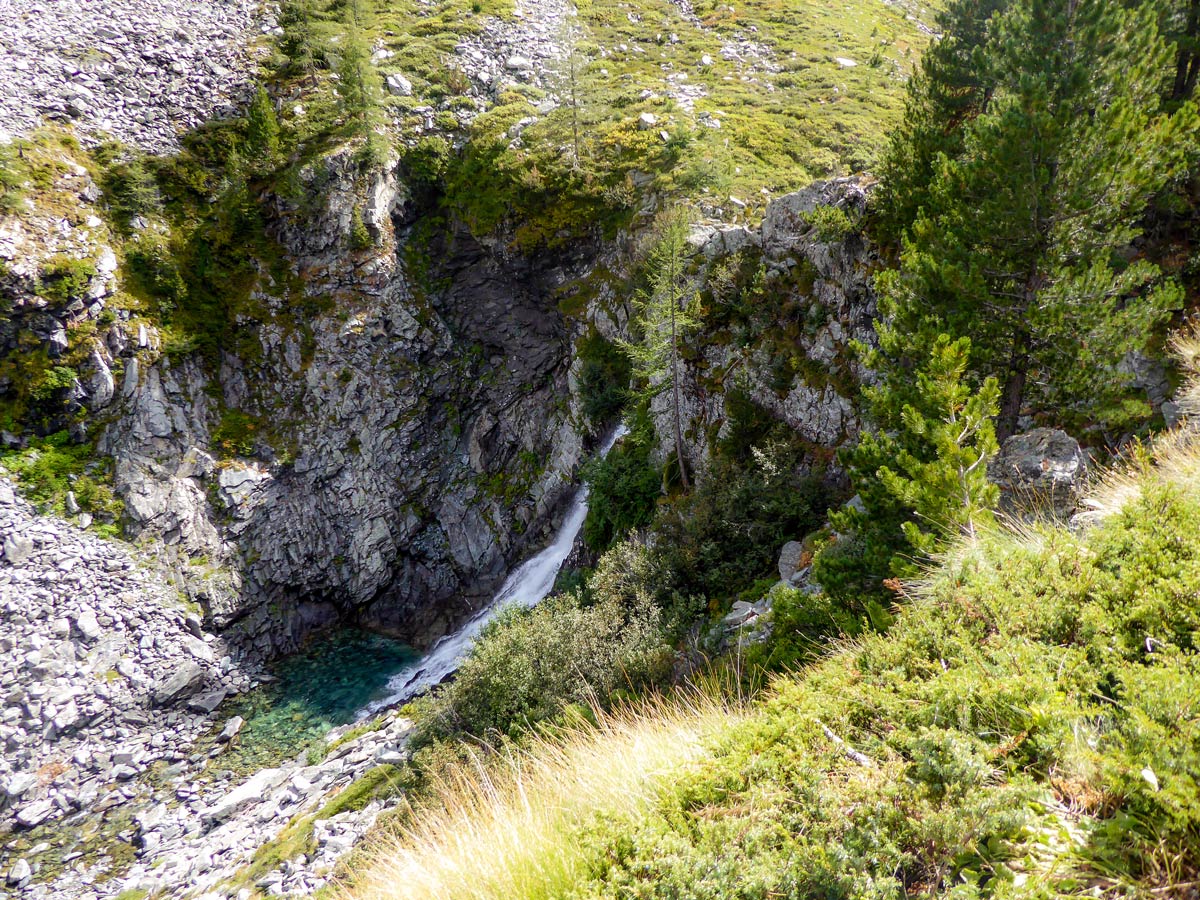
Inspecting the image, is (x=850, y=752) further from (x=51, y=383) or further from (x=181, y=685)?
(x=51, y=383)

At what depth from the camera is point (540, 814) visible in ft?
15.5

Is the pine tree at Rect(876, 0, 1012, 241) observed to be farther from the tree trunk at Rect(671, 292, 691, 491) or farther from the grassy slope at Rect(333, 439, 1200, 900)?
the grassy slope at Rect(333, 439, 1200, 900)

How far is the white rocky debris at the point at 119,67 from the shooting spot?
26.1 metres

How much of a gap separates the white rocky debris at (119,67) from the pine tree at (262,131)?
1.86 m

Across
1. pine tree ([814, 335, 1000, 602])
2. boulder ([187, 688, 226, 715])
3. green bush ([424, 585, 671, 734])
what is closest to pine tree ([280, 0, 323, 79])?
boulder ([187, 688, 226, 715])

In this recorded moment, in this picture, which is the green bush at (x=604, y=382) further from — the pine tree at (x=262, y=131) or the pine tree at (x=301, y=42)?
the pine tree at (x=301, y=42)

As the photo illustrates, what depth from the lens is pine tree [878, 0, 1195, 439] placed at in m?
8.69

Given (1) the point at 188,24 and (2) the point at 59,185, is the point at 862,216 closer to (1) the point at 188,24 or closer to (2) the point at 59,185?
(2) the point at 59,185

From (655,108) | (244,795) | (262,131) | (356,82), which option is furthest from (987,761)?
(356,82)

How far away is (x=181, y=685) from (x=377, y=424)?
13787mm

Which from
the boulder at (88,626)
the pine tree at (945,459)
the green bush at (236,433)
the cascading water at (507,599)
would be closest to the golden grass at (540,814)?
the pine tree at (945,459)

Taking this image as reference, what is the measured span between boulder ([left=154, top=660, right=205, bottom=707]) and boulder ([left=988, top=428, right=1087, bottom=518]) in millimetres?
27352

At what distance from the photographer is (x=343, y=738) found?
64.0 ft

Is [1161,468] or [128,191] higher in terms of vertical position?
[128,191]
